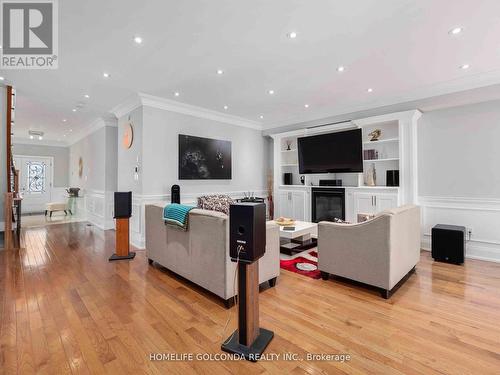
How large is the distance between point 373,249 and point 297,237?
1.60 metres

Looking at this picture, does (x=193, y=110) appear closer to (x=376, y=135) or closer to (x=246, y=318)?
(x=376, y=135)

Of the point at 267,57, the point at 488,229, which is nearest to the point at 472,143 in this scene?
the point at 488,229

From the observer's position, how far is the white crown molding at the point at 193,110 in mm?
4469

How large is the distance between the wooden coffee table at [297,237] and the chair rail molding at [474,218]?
196 centimetres

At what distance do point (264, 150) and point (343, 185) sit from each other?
2397mm

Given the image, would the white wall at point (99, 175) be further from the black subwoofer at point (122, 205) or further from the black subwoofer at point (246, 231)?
the black subwoofer at point (246, 231)

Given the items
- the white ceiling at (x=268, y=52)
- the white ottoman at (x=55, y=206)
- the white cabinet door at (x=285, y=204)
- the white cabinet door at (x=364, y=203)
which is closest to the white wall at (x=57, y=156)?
the white ottoman at (x=55, y=206)

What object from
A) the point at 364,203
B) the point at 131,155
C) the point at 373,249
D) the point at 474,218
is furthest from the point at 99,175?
the point at 474,218

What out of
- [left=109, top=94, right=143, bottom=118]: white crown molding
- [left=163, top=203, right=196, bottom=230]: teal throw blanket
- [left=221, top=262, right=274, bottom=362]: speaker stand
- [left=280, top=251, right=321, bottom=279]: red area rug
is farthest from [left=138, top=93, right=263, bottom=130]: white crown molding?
[left=221, top=262, right=274, bottom=362]: speaker stand

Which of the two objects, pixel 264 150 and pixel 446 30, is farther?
pixel 264 150

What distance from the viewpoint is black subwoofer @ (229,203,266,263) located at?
169 cm

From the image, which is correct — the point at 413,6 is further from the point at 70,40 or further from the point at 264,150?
the point at 264,150

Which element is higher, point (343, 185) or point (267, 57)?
point (267, 57)

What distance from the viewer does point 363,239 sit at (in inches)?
102
